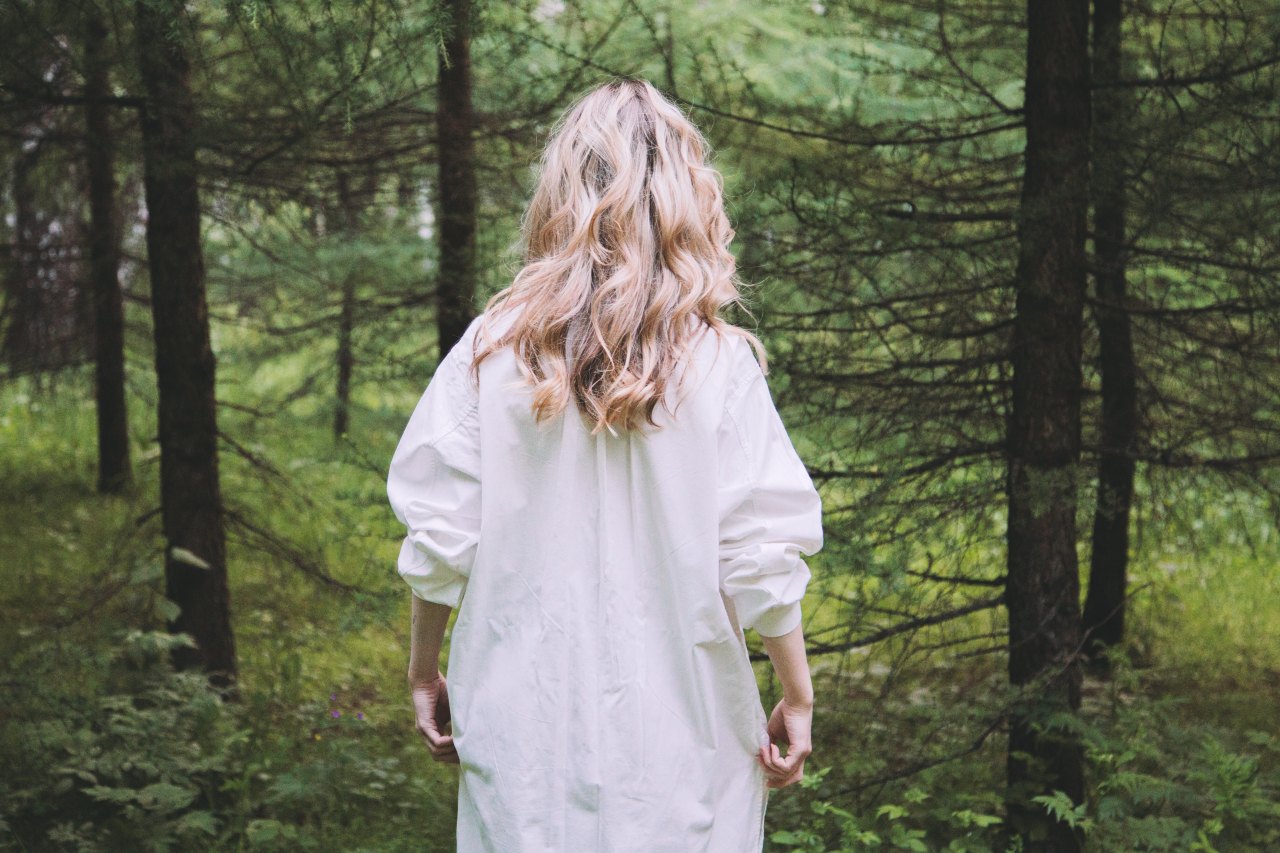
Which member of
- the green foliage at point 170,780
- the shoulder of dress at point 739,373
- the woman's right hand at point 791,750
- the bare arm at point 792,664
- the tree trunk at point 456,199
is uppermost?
the tree trunk at point 456,199

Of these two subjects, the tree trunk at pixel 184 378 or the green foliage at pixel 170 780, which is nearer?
the green foliage at pixel 170 780

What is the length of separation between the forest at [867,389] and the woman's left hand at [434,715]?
1.52 meters

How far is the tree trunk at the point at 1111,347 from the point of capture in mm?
4082

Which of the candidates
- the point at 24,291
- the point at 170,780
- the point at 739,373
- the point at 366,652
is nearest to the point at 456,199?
the point at 366,652

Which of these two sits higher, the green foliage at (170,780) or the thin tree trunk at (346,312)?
the thin tree trunk at (346,312)

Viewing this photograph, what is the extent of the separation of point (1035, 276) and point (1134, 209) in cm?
67

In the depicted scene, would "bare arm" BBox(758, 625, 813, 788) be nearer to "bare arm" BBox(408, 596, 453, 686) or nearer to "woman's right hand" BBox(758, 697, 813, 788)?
"woman's right hand" BBox(758, 697, 813, 788)

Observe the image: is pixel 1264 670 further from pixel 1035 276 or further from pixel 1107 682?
pixel 1035 276

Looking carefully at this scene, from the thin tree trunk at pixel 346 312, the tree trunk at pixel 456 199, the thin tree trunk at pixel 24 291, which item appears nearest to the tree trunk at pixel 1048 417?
the tree trunk at pixel 456 199

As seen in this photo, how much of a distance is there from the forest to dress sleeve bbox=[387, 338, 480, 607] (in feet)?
4.13

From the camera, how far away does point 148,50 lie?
14.5 feet

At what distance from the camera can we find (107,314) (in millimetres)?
9164

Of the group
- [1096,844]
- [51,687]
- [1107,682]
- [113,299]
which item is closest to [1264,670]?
[1107,682]

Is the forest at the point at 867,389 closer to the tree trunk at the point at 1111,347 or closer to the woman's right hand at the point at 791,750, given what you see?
the tree trunk at the point at 1111,347
